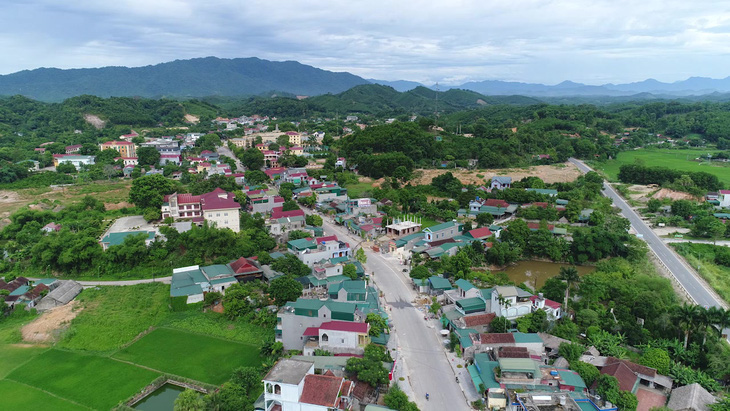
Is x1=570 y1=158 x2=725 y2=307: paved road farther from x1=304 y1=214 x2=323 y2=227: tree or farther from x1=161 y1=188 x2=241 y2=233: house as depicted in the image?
x1=161 y1=188 x2=241 y2=233: house

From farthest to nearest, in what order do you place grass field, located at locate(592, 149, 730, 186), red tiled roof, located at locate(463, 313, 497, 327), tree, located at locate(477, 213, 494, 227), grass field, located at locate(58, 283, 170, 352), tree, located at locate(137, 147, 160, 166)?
tree, located at locate(137, 147, 160, 166)
grass field, located at locate(592, 149, 730, 186)
tree, located at locate(477, 213, 494, 227)
grass field, located at locate(58, 283, 170, 352)
red tiled roof, located at locate(463, 313, 497, 327)

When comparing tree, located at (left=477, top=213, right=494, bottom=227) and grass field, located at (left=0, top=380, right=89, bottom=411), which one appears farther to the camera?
tree, located at (left=477, top=213, right=494, bottom=227)

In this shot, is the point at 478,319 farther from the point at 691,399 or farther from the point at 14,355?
the point at 14,355

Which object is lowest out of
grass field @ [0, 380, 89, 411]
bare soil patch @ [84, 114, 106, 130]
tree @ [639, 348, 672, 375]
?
grass field @ [0, 380, 89, 411]

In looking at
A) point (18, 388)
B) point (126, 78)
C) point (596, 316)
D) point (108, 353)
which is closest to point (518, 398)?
point (596, 316)

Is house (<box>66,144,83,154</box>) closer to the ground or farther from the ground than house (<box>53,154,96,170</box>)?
farther from the ground

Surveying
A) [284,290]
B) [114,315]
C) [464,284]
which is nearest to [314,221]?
[284,290]

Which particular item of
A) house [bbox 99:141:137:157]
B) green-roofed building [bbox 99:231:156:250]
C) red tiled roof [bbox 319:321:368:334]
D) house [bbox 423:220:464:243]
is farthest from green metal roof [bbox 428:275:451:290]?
house [bbox 99:141:137:157]
